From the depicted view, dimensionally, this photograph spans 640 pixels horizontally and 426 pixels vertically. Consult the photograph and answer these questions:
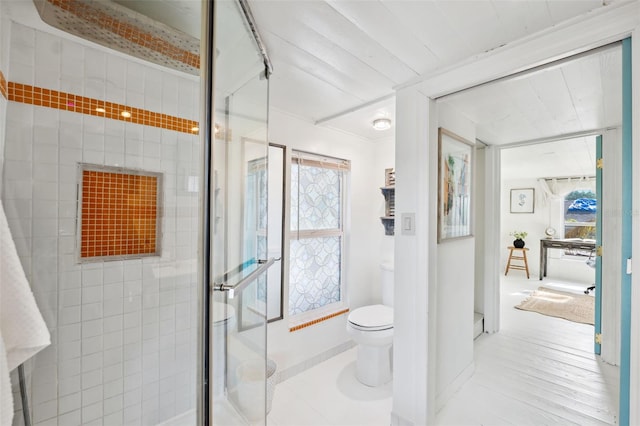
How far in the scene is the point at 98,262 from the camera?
1.23 m

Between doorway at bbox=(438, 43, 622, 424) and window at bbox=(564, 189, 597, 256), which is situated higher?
doorway at bbox=(438, 43, 622, 424)

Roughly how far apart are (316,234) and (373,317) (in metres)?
0.85

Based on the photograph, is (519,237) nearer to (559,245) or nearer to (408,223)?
(559,245)

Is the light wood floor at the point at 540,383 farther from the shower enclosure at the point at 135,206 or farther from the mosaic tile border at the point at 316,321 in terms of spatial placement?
the shower enclosure at the point at 135,206

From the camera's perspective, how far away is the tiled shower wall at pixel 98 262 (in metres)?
1.07

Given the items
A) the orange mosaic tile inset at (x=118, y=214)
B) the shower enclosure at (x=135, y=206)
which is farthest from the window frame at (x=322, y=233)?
the orange mosaic tile inset at (x=118, y=214)

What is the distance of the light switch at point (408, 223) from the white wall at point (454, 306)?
265 mm

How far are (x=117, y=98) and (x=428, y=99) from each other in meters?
1.65

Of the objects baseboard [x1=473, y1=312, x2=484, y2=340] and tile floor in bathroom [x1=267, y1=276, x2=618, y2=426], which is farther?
baseboard [x1=473, y1=312, x2=484, y2=340]

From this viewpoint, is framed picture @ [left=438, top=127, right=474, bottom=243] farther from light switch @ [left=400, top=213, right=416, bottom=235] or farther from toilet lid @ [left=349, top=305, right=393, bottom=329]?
toilet lid @ [left=349, top=305, right=393, bottom=329]

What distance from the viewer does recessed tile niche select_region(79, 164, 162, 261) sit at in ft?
3.95

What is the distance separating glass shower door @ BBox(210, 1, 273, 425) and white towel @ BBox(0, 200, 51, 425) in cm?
46

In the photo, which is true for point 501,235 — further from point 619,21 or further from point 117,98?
point 117,98

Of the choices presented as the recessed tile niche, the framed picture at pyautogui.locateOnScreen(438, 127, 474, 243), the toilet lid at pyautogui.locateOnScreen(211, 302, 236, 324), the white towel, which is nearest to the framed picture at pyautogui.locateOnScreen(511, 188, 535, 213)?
the framed picture at pyautogui.locateOnScreen(438, 127, 474, 243)
